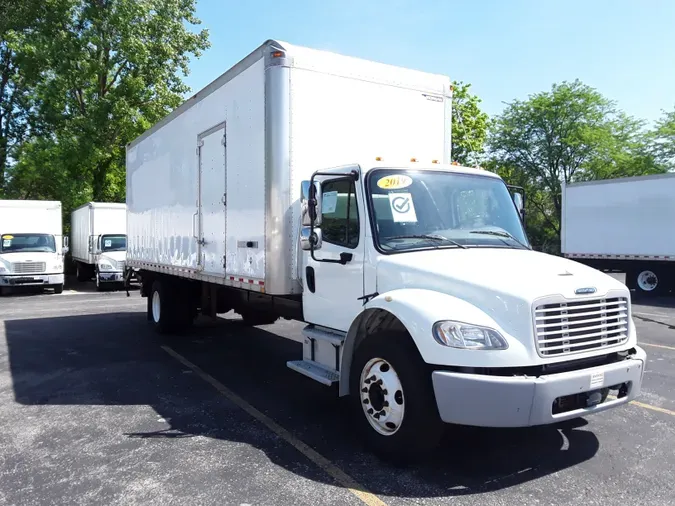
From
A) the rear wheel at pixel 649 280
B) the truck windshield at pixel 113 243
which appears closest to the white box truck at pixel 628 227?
the rear wheel at pixel 649 280

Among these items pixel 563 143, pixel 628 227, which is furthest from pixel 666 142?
pixel 628 227

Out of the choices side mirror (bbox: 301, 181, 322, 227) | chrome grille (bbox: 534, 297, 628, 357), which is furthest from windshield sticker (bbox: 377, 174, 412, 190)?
chrome grille (bbox: 534, 297, 628, 357)

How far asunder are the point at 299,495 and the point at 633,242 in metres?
16.8

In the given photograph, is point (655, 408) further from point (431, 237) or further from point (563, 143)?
point (563, 143)

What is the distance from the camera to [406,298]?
14.1 ft

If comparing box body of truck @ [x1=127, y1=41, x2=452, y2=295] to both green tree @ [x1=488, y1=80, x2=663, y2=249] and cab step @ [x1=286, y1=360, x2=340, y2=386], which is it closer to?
cab step @ [x1=286, y1=360, x2=340, y2=386]

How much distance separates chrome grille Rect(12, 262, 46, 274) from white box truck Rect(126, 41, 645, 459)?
42.0 ft

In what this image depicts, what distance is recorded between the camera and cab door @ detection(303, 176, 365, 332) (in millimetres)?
5020

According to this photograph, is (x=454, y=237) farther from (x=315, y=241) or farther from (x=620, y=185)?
(x=620, y=185)

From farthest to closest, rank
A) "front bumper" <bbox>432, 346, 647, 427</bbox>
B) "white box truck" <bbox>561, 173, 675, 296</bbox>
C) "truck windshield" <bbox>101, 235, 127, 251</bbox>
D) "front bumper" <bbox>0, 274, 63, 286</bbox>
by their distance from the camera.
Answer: "truck windshield" <bbox>101, 235, 127, 251</bbox> < "front bumper" <bbox>0, 274, 63, 286</bbox> < "white box truck" <bbox>561, 173, 675, 296</bbox> < "front bumper" <bbox>432, 346, 647, 427</bbox>

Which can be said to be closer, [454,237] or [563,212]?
[454,237]

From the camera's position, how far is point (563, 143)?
38.3m

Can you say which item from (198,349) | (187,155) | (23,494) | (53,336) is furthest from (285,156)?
(53,336)

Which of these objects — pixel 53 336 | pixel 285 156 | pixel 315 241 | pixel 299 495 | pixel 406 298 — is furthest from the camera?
pixel 53 336
